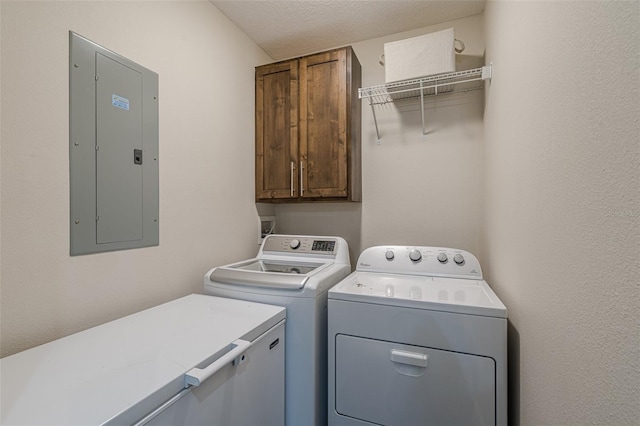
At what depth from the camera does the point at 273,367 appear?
1205 millimetres

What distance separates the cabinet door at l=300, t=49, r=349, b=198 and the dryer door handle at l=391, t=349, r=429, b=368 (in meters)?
1.03

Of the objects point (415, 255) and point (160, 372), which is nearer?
point (160, 372)

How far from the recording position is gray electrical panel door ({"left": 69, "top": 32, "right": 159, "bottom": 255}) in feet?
3.60

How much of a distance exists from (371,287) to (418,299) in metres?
0.27

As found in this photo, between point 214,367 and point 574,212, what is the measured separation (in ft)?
3.40

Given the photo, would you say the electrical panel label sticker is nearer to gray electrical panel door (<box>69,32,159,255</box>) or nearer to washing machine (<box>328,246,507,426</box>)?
gray electrical panel door (<box>69,32,159,255</box>)

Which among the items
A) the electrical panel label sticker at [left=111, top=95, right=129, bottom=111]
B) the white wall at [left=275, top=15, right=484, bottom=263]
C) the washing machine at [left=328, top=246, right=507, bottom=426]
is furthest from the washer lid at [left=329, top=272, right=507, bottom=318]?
the electrical panel label sticker at [left=111, top=95, right=129, bottom=111]

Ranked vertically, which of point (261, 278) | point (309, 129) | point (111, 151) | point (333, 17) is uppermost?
point (333, 17)

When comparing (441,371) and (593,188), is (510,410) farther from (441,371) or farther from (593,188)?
(593,188)

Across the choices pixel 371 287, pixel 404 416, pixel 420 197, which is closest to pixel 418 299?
pixel 371 287

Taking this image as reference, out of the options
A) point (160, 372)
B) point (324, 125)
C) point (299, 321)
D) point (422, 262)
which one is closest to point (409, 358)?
point (299, 321)

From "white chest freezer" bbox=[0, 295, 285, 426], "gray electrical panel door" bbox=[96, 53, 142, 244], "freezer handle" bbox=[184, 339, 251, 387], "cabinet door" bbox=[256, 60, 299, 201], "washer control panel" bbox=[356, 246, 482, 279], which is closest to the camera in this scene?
"white chest freezer" bbox=[0, 295, 285, 426]

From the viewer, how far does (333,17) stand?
73.4 inches

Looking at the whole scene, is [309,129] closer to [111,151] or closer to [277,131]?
[277,131]
